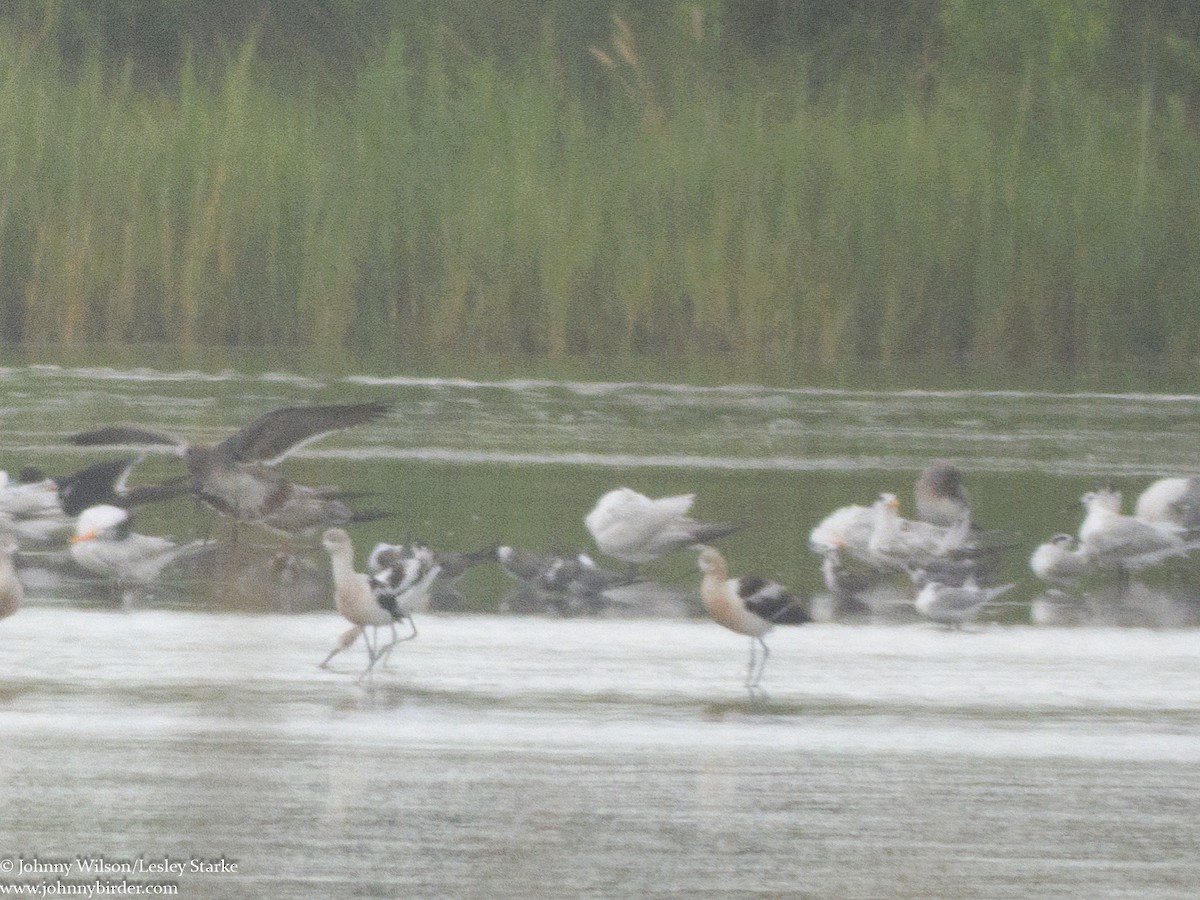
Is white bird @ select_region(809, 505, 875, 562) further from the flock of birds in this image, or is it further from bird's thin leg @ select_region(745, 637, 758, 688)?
bird's thin leg @ select_region(745, 637, 758, 688)

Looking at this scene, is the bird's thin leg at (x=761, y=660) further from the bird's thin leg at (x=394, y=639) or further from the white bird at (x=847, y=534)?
the white bird at (x=847, y=534)

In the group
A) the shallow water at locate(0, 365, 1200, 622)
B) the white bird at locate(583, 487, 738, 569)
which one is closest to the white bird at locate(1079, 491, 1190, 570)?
the shallow water at locate(0, 365, 1200, 622)

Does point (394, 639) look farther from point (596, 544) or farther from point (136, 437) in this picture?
point (136, 437)

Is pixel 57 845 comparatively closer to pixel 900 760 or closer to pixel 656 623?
pixel 900 760

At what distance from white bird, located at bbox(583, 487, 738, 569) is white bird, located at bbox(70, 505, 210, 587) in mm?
1711

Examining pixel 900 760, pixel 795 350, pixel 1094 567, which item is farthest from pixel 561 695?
pixel 795 350

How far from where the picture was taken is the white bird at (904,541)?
909cm

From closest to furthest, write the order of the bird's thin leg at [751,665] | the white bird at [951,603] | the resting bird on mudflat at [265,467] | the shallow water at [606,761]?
the shallow water at [606,761], the bird's thin leg at [751,665], the white bird at [951,603], the resting bird on mudflat at [265,467]

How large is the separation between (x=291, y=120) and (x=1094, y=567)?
37.1ft

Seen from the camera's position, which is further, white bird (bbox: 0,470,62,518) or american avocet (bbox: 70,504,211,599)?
white bird (bbox: 0,470,62,518)

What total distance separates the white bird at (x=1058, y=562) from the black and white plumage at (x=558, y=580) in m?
1.63

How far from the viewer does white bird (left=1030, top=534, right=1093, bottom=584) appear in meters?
9.04

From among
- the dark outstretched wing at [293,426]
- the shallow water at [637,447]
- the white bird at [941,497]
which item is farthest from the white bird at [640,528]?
the dark outstretched wing at [293,426]

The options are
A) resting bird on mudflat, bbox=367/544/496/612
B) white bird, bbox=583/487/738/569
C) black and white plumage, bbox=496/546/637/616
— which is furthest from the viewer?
white bird, bbox=583/487/738/569
